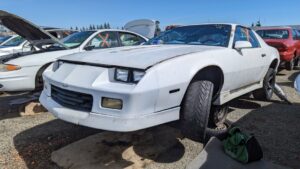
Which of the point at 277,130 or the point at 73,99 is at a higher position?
the point at 73,99

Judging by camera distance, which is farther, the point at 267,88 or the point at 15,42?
the point at 15,42

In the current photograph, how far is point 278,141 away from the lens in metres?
3.43

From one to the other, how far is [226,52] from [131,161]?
1783 millimetres

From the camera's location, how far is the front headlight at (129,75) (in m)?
2.43

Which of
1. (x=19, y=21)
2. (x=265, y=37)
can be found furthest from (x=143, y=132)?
(x=265, y=37)

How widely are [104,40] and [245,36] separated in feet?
9.71

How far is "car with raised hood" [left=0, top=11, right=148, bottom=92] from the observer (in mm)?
4473

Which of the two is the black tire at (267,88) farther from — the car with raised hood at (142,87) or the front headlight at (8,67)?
the front headlight at (8,67)

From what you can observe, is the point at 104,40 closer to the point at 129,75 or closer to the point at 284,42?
the point at 129,75

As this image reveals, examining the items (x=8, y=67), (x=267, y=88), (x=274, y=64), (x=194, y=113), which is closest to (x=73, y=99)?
(x=194, y=113)

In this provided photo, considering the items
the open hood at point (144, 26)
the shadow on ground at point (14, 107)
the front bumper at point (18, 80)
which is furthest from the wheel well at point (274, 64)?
the open hood at point (144, 26)

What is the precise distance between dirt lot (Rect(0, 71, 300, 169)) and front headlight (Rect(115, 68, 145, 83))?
3.03ft

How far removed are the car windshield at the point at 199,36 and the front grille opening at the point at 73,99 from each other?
1921 mm

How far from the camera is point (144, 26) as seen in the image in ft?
38.6
